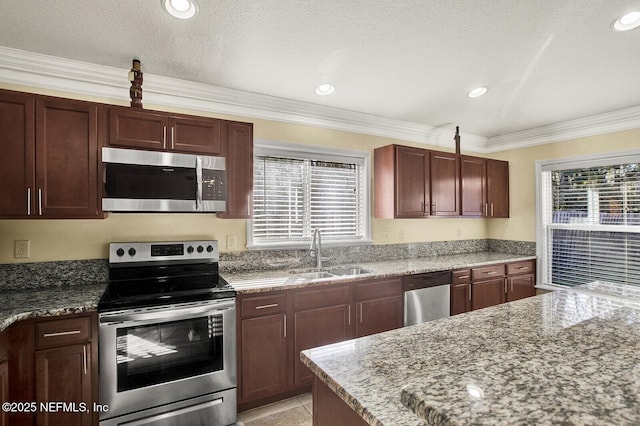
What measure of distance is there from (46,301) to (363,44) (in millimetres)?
2472

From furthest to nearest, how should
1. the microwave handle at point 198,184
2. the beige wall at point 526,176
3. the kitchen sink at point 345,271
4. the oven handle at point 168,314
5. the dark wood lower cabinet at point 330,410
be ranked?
1. the beige wall at point 526,176
2. the kitchen sink at point 345,271
3. the microwave handle at point 198,184
4. the oven handle at point 168,314
5. the dark wood lower cabinet at point 330,410

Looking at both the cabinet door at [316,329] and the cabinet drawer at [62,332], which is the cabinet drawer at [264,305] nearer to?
the cabinet door at [316,329]

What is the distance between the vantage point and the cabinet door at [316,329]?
2629 mm

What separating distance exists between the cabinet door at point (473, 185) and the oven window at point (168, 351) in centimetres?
310

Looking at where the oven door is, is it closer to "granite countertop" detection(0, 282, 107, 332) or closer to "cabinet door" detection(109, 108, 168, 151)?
"granite countertop" detection(0, 282, 107, 332)

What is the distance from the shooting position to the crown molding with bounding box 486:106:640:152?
11.3 ft

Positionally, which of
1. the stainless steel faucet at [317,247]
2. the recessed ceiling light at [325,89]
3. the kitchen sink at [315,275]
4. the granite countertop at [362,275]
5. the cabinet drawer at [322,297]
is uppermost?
the recessed ceiling light at [325,89]

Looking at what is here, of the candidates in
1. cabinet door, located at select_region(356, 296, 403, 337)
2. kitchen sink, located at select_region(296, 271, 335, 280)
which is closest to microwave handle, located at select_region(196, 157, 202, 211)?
kitchen sink, located at select_region(296, 271, 335, 280)

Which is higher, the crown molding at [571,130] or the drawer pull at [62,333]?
the crown molding at [571,130]

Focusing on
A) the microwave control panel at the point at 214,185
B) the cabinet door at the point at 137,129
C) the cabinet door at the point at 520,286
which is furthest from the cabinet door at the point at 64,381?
the cabinet door at the point at 520,286

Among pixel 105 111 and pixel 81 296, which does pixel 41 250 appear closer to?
pixel 81 296

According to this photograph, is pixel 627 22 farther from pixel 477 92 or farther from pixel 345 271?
pixel 345 271

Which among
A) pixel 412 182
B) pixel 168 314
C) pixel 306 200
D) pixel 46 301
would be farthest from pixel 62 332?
pixel 412 182

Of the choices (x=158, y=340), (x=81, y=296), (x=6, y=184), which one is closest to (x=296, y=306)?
(x=158, y=340)
